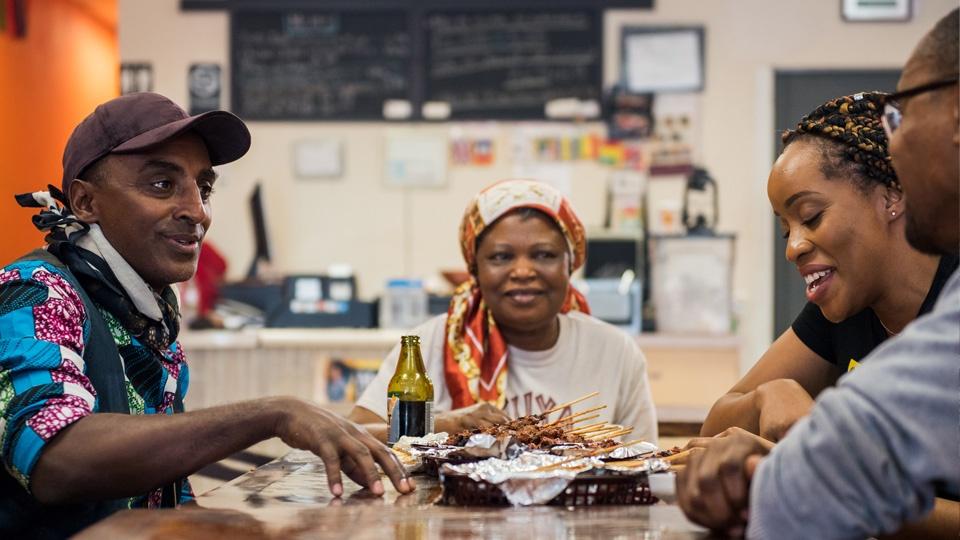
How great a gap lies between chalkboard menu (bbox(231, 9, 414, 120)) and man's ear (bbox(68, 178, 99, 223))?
4.16m

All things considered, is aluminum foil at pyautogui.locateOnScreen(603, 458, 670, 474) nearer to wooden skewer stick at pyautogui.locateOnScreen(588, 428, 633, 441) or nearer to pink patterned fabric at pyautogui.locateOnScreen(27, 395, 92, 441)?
wooden skewer stick at pyautogui.locateOnScreen(588, 428, 633, 441)

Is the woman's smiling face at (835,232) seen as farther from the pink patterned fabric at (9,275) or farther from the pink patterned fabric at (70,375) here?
the pink patterned fabric at (9,275)

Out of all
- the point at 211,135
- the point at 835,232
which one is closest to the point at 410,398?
the point at 211,135

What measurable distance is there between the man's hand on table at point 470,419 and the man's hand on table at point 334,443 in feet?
1.82

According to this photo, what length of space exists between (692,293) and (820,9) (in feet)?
6.17

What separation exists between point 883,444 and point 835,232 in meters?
1.12

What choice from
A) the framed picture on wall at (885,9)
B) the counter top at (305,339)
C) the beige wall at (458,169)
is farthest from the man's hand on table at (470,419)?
the framed picture on wall at (885,9)

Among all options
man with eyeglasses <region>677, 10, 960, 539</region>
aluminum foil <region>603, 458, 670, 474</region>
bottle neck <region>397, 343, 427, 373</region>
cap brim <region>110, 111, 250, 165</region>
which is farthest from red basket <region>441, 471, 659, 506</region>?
cap brim <region>110, 111, 250, 165</region>

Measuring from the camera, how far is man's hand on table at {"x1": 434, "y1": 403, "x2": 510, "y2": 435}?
2.31m

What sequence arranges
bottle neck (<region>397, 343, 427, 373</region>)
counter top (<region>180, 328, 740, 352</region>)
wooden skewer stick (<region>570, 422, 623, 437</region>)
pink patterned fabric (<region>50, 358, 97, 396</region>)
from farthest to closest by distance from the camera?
counter top (<region>180, 328, 740, 352</region>), bottle neck (<region>397, 343, 427, 373</region>), wooden skewer stick (<region>570, 422, 623, 437</region>), pink patterned fabric (<region>50, 358, 97, 396</region>)

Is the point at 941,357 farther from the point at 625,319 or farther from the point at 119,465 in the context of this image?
the point at 625,319

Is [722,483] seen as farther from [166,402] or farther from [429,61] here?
[429,61]

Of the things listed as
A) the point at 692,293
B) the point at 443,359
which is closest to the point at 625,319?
the point at 692,293

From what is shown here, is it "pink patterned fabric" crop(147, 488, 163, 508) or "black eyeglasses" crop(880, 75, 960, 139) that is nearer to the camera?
"black eyeglasses" crop(880, 75, 960, 139)
